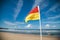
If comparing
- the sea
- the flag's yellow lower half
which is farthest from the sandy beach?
the flag's yellow lower half

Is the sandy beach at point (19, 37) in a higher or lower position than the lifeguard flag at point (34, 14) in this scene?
lower

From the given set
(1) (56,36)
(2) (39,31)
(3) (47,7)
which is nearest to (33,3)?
(3) (47,7)

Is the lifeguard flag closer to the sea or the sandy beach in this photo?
the sea

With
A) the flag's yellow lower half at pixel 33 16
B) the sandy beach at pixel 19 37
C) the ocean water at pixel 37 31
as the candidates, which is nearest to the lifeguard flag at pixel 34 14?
the flag's yellow lower half at pixel 33 16

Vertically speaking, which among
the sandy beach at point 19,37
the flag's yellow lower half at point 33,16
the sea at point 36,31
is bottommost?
the sandy beach at point 19,37

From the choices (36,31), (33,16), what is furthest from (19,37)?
(33,16)

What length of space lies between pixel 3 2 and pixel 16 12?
42 cm

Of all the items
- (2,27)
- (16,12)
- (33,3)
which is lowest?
(2,27)

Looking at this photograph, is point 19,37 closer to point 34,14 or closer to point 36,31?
point 36,31

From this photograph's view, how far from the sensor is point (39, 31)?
3219 millimetres

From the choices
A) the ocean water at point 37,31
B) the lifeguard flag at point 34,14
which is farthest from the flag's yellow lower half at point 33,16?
the ocean water at point 37,31

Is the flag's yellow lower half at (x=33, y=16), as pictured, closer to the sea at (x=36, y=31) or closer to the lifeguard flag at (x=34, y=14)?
the lifeguard flag at (x=34, y=14)

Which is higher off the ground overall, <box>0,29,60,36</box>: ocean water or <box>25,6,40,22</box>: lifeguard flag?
<box>25,6,40,22</box>: lifeguard flag

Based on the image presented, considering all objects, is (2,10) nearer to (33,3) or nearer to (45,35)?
(33,3)
